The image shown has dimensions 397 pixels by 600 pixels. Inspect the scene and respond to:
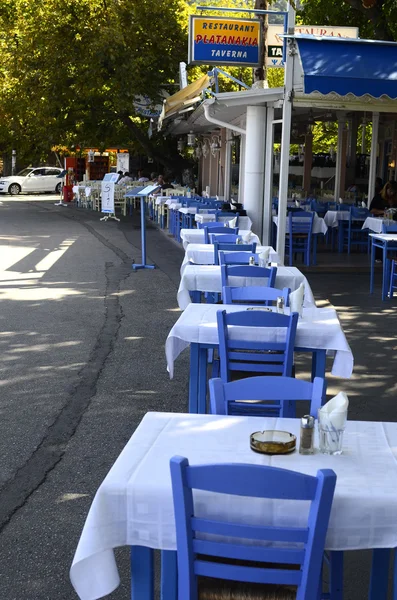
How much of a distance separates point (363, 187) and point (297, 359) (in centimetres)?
1613

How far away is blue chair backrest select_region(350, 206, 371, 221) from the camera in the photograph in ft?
55.6

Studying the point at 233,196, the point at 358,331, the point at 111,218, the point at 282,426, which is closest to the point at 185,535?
the point at 282,426

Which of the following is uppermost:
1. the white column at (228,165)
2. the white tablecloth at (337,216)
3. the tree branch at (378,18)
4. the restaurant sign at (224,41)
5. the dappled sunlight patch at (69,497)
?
the tree branch at (378,18)

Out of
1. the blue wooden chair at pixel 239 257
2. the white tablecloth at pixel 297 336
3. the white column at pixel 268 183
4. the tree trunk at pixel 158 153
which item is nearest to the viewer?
the white tablecloth at pixel 297 336

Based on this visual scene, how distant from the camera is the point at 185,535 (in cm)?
288

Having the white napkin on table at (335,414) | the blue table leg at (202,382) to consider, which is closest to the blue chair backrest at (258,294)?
the blue table leg at (202,382)

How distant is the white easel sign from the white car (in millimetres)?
18484

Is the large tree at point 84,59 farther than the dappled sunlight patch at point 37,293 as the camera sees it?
Yes

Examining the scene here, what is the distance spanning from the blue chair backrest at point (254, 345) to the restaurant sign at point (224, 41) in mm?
13588

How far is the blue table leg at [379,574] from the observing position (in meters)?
3.21

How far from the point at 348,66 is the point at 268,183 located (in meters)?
4.81

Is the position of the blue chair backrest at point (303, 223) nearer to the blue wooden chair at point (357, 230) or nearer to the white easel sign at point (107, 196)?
the blue wooden chair at point (357, 230)

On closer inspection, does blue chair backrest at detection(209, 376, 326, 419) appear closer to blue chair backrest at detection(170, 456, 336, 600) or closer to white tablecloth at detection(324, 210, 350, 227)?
blue chair backrest at detection(170, 456, 336, 600)

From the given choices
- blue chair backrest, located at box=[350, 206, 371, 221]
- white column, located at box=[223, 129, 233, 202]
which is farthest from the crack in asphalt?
white column, located at box=[223, 129, 233, 202]
